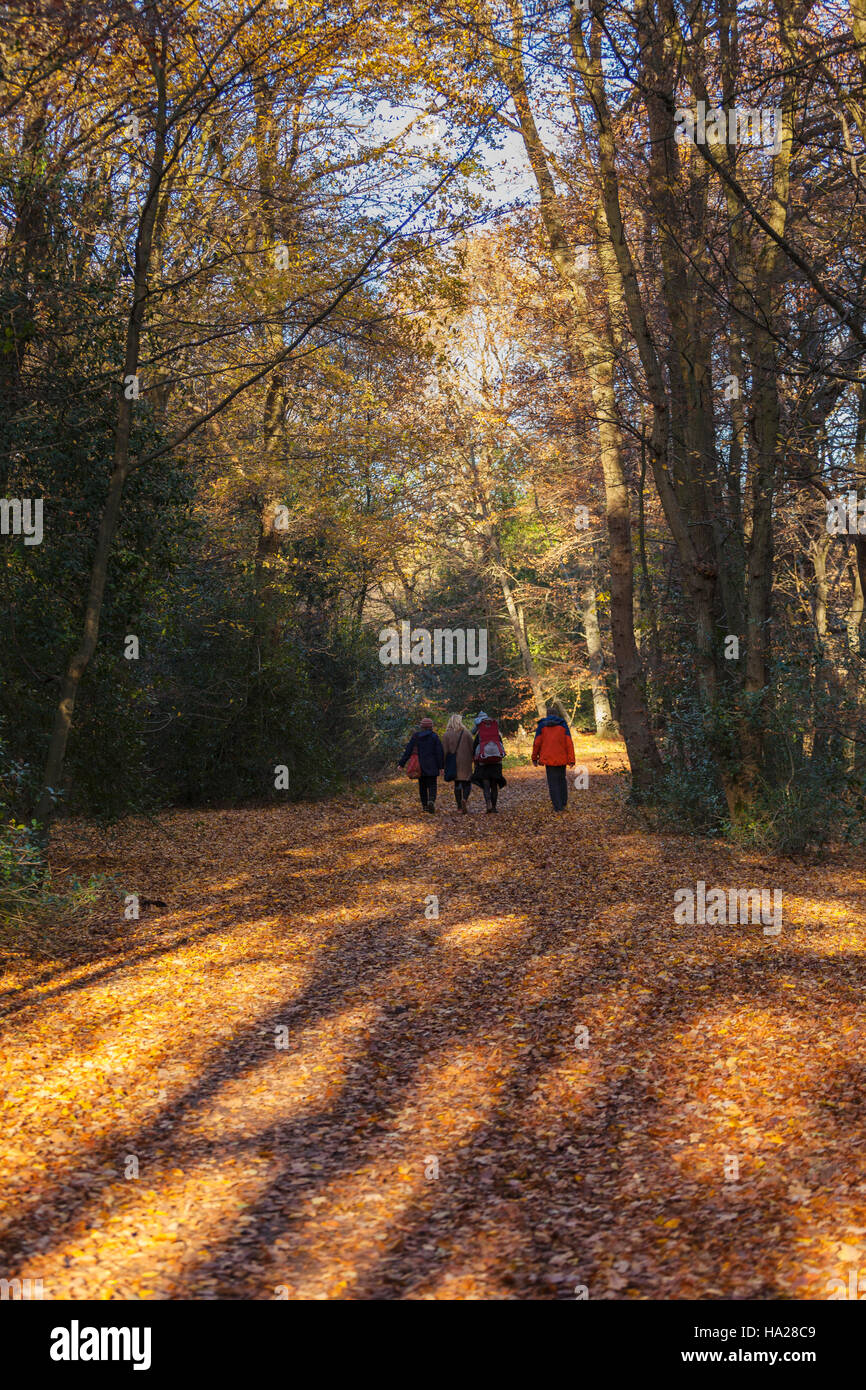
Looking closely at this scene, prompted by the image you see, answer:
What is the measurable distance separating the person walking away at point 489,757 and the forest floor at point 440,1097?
5992mm

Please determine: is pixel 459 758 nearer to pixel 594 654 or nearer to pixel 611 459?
pixel 611 459

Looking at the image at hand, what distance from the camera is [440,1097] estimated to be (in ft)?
19.2

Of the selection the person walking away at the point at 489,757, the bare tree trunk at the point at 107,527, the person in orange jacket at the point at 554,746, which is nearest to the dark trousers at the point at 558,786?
the person in orange jacket at the point at 554,746

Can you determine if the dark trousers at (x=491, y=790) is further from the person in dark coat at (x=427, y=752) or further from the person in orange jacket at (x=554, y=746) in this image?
the person in orange jacket at (x=554, y=746)

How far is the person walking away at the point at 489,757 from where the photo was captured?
1705 cm

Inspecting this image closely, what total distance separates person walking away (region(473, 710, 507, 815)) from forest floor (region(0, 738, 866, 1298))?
5992 millimetres

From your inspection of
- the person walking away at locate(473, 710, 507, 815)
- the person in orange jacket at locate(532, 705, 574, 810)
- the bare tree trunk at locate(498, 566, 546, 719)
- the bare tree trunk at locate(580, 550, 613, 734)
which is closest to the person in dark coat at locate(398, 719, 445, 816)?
the person walking away at locate(473, 710, 507, 815)

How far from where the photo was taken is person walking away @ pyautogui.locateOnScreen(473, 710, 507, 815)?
55.9 ft

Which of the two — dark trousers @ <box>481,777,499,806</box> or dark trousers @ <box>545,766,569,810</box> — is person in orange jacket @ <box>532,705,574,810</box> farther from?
dark trousers @ <box>481,777,499,806</box>

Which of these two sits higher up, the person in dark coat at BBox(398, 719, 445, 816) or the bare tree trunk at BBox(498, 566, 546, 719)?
the bare tree trunk at BBox(498, 566, 546, 719)

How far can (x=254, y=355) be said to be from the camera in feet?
51.3

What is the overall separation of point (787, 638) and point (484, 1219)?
9.53m

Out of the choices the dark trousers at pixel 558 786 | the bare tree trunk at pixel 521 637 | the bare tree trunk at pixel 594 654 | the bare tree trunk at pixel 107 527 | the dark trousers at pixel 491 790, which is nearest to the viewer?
the bare tree trunk at pixel 107 527

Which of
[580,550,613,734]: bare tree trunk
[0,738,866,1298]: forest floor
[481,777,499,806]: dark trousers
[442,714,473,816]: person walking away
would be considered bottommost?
[0,738,866,1298]: forest floor
